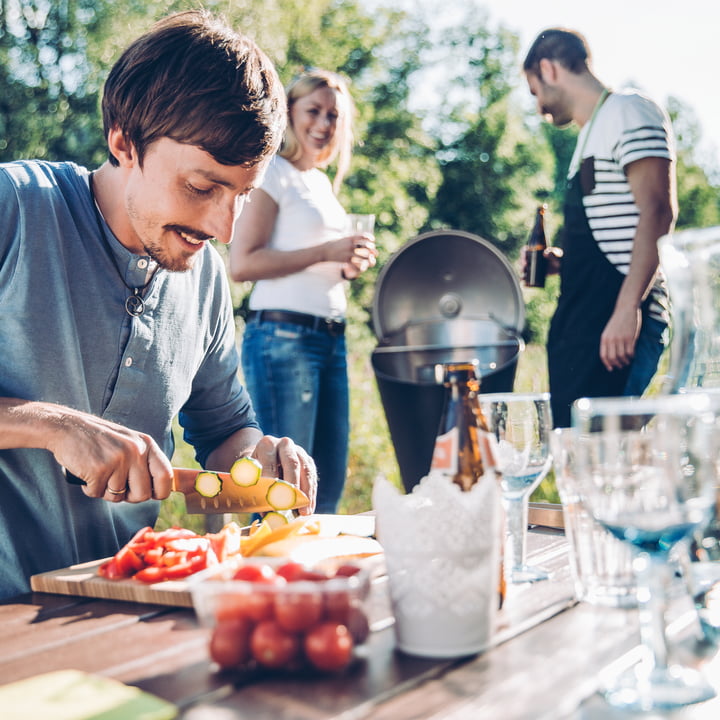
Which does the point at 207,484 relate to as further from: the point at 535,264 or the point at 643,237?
the point at 535,264

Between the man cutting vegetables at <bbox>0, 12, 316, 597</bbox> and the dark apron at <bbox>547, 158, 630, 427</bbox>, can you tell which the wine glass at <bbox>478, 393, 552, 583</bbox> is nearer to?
the man cutting vegetables at <bbox>0, 12, 316, 597</bbox>

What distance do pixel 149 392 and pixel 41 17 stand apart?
1227cm

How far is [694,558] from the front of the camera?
1.15 metres

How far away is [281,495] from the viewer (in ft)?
5.37

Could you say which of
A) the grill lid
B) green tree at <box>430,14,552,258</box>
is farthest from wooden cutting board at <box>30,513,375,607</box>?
green tree at <box>430,14,552,258</box>

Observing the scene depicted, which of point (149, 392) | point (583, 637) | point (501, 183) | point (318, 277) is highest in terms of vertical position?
point (501, 183)

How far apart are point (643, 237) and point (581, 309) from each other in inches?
14.3

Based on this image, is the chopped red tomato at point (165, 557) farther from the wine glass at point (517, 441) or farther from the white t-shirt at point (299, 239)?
the white t-shirt at point (299, 239)

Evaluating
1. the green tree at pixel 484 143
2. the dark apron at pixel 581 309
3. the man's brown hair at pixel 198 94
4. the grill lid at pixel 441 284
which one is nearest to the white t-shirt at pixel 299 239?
the grill lid at pixel 441 284

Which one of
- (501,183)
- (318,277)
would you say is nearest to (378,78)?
(501,183)

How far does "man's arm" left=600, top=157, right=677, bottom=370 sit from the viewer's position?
2.85m

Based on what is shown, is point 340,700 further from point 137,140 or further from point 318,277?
point 318,277

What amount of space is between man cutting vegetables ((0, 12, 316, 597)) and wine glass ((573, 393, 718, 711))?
97 cm

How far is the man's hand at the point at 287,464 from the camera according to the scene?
5.79 feet
